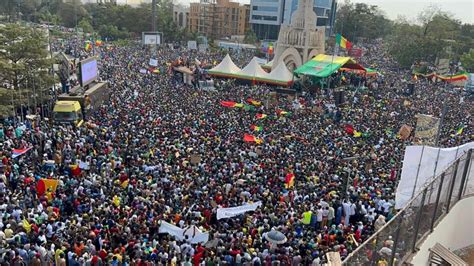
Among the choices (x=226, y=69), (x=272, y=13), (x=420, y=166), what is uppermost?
(x=272, y=13)

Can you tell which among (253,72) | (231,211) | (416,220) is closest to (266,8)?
(253,72)

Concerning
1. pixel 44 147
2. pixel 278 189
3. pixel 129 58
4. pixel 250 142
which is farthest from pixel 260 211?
pixel 129 58

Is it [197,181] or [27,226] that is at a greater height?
[27,226]

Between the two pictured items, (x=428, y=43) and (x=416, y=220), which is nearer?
(x=416, y=220)

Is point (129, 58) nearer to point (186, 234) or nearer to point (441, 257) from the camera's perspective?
point (186, 234)

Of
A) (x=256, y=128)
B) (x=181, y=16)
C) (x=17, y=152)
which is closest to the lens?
(x=17, y=152)

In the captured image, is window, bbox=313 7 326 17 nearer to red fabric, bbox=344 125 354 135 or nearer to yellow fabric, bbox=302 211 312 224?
red fabric, bbox=344 125 354 135

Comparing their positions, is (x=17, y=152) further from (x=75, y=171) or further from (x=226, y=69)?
(x=226, y=69)

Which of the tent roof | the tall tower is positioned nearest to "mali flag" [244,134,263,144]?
the tent roof

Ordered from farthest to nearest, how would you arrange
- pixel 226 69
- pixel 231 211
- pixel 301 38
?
pixel 301 38, pixel 226 69, pixel 231 211
